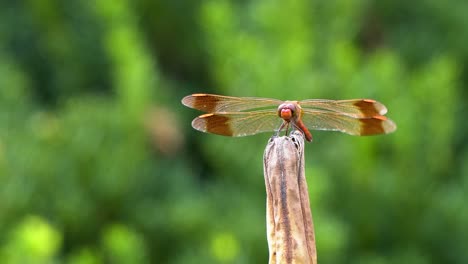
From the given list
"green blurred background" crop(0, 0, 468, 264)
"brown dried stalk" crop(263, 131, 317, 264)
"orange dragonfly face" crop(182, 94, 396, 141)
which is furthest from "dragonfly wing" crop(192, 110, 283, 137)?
"green blurred background" crop(0, 0, 468, 264)

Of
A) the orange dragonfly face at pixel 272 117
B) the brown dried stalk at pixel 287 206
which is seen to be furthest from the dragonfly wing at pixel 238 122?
the brown dried stalk at pixel 287 206

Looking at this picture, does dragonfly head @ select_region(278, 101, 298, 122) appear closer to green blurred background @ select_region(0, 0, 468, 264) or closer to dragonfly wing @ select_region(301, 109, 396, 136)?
dragonfly wing @ select_region(301, 109, 396, 136)

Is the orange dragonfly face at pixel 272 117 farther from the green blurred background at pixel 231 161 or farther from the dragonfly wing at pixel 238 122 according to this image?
the green blurred background at pixel 231 161

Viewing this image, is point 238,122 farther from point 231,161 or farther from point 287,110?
point 231,161

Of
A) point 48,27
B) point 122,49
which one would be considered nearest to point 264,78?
point 122,49

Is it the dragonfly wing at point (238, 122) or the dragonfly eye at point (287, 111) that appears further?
the dragonfly wing at point (238, 122)
